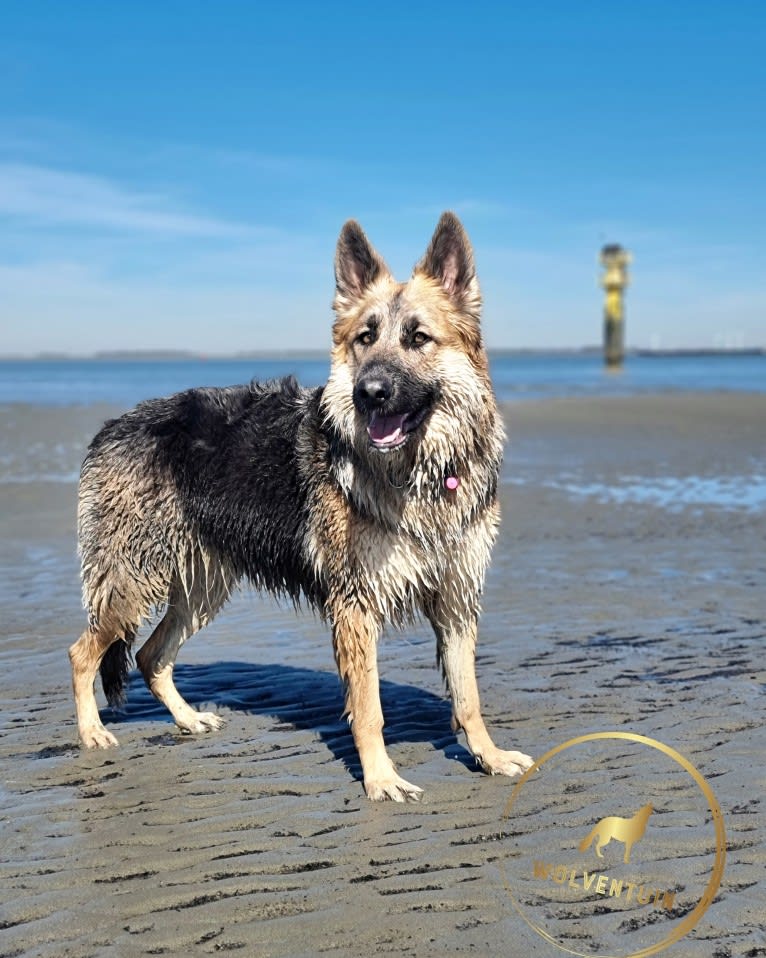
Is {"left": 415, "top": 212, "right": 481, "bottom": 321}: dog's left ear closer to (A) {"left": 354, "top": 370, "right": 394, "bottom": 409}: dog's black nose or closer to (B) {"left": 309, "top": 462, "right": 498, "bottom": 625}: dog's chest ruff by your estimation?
(A) {"left": 354, "top": 370, "right": 394, "bottom": 409}: dog's black nose

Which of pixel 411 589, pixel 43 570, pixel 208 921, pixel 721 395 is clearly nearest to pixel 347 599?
pixel 411 589

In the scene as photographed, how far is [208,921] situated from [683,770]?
253 cm

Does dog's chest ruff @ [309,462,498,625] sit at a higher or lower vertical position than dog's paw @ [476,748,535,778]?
higher

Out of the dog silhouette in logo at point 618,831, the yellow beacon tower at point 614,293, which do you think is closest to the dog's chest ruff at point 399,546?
the dog silhouette in logo at point 618,831

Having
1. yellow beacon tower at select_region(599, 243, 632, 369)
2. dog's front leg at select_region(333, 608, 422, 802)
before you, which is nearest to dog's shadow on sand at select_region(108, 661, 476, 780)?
dog's front leg at select_region(333, 608, 422, 802)

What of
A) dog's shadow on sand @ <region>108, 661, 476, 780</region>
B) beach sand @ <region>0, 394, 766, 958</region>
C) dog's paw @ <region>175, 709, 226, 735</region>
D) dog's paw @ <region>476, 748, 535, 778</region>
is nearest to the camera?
beach sand @ <region>0, 394, 766, 958</region>

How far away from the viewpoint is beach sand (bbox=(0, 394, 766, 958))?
11.1 ft

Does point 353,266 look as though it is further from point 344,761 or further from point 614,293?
point 614,293

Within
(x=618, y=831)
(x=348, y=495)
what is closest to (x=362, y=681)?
(x=348, y=495)

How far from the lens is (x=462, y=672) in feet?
16.4

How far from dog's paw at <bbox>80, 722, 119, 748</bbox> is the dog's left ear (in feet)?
10.3

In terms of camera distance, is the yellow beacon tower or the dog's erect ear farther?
the yellow beacon tower

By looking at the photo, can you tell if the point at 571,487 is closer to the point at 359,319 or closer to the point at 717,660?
the point at 717,660

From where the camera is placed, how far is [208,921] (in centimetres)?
339
